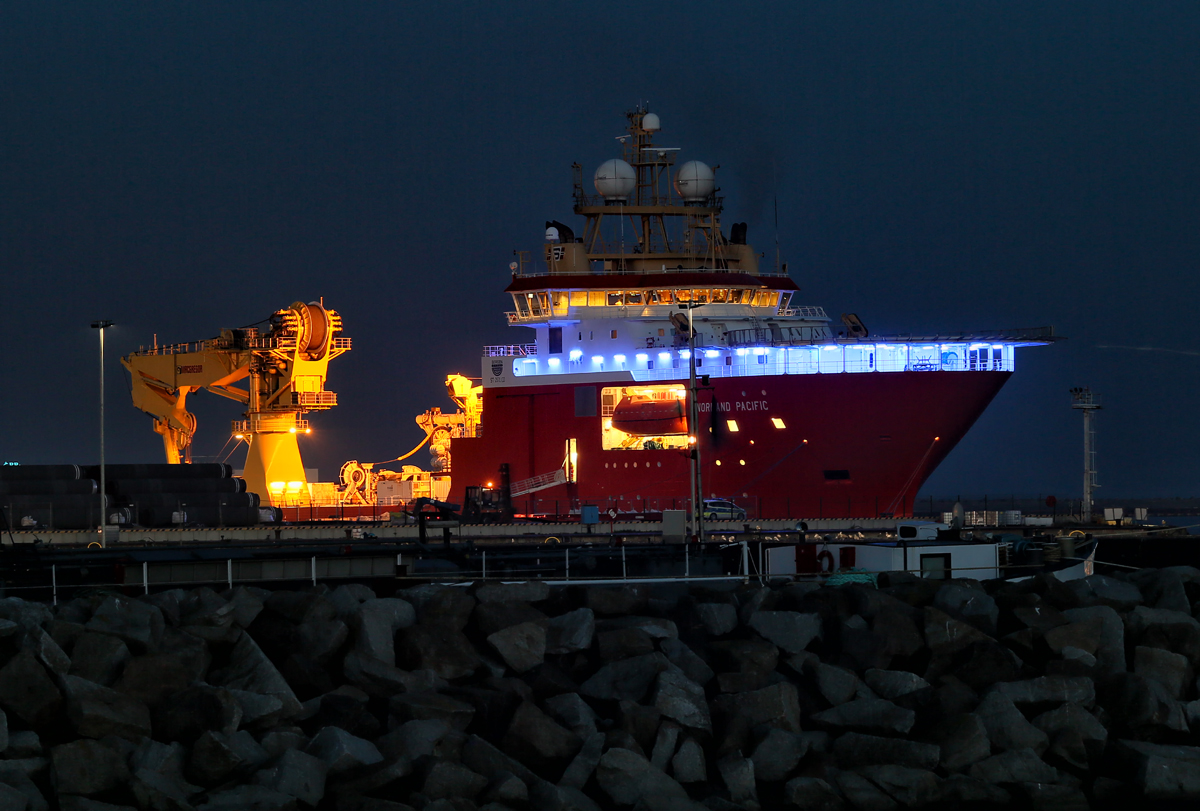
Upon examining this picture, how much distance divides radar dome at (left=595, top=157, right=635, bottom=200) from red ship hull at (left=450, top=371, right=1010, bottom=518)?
29.8ft

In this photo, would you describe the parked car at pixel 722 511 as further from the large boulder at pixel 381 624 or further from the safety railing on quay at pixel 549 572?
the large boulder at pixel 381 624

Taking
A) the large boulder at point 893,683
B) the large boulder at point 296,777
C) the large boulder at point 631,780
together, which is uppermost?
the large boulder at point 893,683

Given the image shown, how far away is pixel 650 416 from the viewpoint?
46.8m

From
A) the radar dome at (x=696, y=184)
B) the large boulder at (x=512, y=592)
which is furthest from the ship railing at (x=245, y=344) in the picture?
the large boulder at (x=512, y=592)

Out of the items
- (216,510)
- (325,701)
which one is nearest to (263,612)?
(325,701)

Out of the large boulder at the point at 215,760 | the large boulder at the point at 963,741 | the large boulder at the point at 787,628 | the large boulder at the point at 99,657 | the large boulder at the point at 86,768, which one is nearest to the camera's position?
the large boulder at the point at 86,768

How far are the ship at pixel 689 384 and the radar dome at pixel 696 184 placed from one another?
0.09 m

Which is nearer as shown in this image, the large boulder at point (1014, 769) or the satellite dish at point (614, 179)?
the large boulder at point (1014, 769)

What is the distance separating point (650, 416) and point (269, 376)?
16892 millimetres

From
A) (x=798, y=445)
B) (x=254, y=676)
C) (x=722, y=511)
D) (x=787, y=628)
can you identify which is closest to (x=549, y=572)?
(x=787, y=628)

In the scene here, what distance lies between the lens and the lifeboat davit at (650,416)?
46.5 m

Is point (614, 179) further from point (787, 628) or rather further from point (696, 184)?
point (787, 628)

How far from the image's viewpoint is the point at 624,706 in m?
17.7

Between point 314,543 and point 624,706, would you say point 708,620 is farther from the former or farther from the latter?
point 314,543
